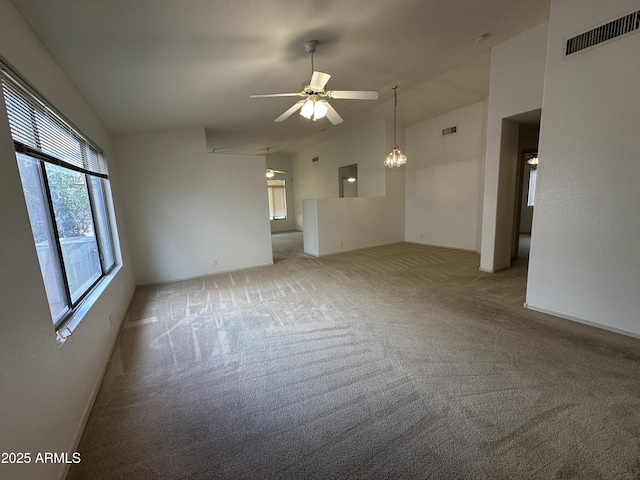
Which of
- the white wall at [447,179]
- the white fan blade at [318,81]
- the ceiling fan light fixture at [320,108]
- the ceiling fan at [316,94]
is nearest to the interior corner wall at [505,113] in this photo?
the white wall at [447,179]

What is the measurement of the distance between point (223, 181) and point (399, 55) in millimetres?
3683

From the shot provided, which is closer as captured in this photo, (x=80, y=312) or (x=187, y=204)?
(x=80, y=312)

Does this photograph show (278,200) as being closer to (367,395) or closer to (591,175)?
(591,175)

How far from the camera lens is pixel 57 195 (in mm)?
2225

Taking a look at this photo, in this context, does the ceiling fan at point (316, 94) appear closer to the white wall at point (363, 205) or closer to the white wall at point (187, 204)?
the white wall at point (187, 204)

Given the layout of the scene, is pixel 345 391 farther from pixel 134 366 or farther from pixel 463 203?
pixel 463 203

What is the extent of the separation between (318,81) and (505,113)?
3.12m

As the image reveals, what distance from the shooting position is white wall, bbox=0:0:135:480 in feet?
3.86

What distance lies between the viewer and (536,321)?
2826 mm

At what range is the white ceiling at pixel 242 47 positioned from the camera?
6.64 feet

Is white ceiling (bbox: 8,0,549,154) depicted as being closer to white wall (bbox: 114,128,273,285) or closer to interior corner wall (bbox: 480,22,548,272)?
interior corner wall (bbox: 480,22,548,272)

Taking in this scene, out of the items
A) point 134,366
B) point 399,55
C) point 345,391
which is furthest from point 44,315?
point 399,55

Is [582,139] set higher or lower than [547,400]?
higher

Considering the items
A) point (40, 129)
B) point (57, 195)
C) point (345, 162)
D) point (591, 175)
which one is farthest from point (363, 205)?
point (40, 129)
